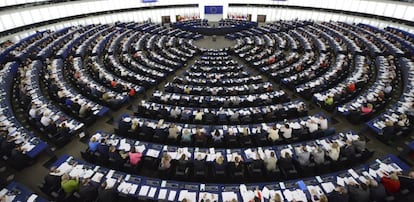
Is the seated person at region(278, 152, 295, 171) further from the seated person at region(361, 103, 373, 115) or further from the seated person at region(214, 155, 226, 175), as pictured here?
the seated person at region(361, 103, 373, 115)

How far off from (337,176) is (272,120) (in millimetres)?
6008

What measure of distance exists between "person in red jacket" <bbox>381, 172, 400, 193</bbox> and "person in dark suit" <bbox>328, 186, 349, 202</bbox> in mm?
1918

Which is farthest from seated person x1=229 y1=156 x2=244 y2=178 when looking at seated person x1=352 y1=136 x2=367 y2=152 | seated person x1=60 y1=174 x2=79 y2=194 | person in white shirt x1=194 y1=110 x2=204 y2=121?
seated person x1=60 y1=174 x2=79 y2=194

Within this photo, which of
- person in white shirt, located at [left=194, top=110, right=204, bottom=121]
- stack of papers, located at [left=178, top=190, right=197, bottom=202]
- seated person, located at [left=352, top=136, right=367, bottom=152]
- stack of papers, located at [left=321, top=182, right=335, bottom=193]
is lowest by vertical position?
person in white shirt, located at [left=194, top=110, right=204, bottom=121]

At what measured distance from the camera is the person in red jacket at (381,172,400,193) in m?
9.32

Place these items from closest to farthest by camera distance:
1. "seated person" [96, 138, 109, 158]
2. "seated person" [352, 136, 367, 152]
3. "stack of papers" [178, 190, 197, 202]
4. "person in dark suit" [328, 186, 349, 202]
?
"person in dark suit" [328, 186, 349, 202], "stack of papers" [178, 190, 197, 202], "seated person" [352, 136, 367, 152], "seated person" [96, 138, 109, 158]

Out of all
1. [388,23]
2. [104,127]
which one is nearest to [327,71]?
[104,127]

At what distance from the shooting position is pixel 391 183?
9359 mm

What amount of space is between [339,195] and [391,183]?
238 cm

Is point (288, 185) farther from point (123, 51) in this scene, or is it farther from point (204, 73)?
point (123, 51)

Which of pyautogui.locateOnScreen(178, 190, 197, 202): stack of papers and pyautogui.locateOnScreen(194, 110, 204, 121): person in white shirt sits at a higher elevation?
pyautogui.locateOnScreen(178, 190, 197, 202): stack of papers

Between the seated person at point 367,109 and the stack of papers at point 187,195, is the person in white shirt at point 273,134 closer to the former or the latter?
the stack of papers at point 187,195

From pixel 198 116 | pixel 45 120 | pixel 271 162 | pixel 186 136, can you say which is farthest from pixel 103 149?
pixel 271 162

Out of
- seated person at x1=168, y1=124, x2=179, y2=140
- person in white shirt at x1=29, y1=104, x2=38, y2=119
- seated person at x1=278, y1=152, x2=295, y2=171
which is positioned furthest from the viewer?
person in white shirt at x1=29, y1=104, x2=38, y2=119
